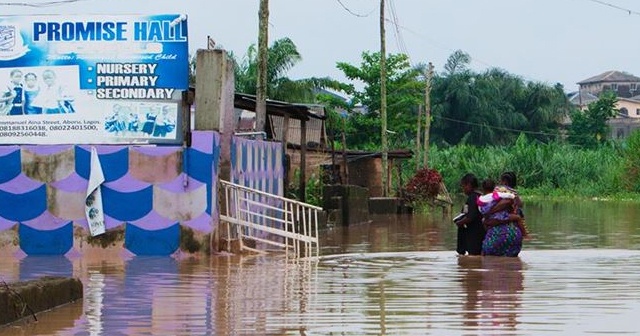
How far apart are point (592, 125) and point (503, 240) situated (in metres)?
86.4

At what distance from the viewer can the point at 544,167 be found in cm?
7556

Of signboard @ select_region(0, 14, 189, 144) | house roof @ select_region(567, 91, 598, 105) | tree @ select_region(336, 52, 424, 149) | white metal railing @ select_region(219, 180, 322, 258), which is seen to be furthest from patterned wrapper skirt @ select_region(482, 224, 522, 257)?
house roof @ select_region(567, 91, 598, 105)

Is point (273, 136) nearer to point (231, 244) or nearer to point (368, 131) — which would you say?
point (231, 244)

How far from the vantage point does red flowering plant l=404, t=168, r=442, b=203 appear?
45.8 meters

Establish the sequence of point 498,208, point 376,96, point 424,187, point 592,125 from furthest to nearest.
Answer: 1. point 592,125
2. point 376,96
3. point 424,187
4. point 498,208

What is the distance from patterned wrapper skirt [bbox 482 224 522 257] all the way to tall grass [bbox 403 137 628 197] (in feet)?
180

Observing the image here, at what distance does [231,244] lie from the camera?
63.7ft

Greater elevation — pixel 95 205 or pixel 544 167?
pixel 544 167

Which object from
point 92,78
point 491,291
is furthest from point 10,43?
point 491,291

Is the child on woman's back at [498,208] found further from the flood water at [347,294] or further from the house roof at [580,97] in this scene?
the house roof at [580,97]

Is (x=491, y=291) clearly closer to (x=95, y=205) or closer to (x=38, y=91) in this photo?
(x=95, y=205)

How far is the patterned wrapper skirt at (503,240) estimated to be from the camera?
16609 mm

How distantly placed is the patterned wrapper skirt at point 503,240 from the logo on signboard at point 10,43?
8264 mm

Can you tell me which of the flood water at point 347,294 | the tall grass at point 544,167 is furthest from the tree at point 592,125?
the flood water at point 347,294
